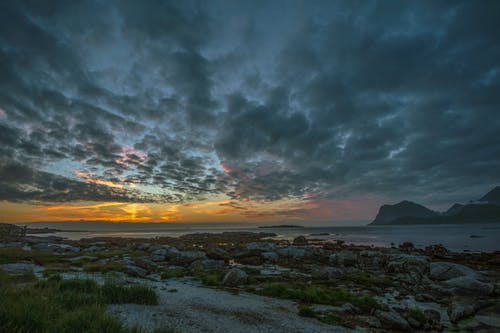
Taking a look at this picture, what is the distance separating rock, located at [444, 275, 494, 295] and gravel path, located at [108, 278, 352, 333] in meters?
14.3

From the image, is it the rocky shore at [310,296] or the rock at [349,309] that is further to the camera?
the rock at [349,309]

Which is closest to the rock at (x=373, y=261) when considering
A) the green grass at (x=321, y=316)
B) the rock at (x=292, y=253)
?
the rock at (x=292, y=253)

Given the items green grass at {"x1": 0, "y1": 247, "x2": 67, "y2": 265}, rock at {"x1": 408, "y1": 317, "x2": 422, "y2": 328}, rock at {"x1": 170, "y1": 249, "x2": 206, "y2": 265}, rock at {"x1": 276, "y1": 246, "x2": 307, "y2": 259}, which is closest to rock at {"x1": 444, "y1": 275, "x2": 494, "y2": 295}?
rock at {"x1": 408, "y1": 317, "x2": 422, "y2": 328}

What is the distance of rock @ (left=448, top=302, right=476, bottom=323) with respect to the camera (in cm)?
1267

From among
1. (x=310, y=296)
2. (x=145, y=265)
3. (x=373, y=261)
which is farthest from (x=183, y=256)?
(x=373, y=261)

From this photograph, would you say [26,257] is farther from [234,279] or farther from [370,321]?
[370,321]

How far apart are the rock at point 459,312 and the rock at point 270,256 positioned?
69.7ft

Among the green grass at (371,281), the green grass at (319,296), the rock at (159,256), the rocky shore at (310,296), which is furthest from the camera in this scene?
the rock at (159,256)

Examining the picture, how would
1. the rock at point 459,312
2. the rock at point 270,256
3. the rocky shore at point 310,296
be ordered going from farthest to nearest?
the rock at point 270,256 → the rock at point 459,312 → the rocky shore at point 310,296

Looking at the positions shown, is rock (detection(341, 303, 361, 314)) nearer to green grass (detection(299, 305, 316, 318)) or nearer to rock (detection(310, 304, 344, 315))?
rock (detection(310, 304, 344, 315))

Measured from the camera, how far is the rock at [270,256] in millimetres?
33000

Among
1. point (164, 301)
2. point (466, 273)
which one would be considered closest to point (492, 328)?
point (466, 273)

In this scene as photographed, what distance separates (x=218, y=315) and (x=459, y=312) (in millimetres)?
12711

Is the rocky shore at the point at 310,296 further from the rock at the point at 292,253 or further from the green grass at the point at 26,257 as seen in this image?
the rock at the point at 292,253
